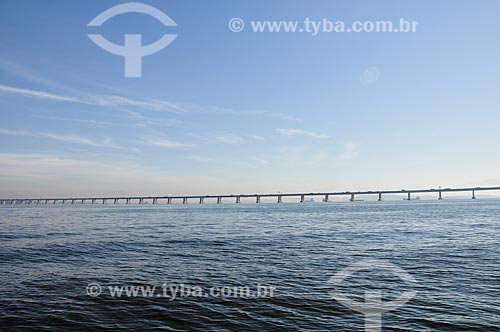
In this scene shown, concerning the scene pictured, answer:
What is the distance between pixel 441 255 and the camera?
23.7m

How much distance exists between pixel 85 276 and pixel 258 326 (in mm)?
11241

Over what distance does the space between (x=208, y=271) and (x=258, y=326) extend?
8.38m

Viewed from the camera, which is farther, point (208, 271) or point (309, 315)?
point (208, 271)

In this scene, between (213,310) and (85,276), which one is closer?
(213,310)

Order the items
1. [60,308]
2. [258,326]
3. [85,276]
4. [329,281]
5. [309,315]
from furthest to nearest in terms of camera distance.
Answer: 1. [85,276]
2. [329,281]
3. [60,308]
4. [309,315]
5. [258,326]

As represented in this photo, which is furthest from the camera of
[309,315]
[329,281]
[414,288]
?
[329,281]

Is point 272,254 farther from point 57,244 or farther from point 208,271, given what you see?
point 57,244

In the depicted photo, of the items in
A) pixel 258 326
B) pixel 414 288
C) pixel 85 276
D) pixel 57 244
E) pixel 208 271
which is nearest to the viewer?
pixel 258 326

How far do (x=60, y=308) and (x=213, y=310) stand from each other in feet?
18.8

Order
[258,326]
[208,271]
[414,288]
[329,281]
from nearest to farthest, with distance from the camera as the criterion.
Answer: [258,326]
[414,288]
[329,281]
[208,271]

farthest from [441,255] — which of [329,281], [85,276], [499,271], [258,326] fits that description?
[85,276]

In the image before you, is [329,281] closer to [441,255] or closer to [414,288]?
[414,288]

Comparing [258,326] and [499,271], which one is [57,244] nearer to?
[258,326]

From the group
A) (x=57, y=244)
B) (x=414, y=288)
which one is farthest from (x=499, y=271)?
(x=57, y=244)
